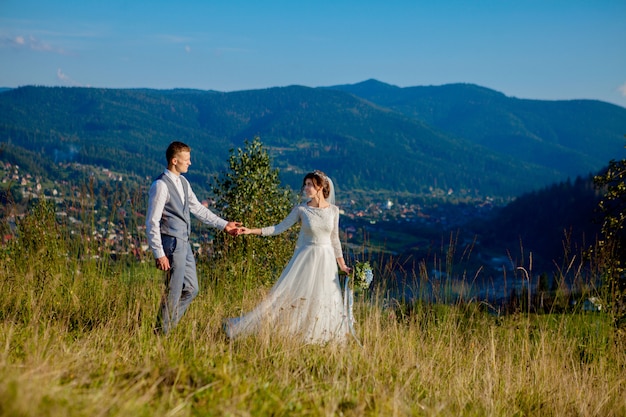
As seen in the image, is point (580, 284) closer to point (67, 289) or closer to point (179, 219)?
point (179, 219)

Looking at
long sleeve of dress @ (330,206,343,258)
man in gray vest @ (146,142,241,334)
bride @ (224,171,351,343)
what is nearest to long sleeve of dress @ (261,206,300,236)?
bride @ (224,171,351,343)

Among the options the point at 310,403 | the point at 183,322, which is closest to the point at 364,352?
the point at 310,403

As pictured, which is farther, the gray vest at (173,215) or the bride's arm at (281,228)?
the bride's arm at (281,228)

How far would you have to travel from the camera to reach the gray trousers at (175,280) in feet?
17.9

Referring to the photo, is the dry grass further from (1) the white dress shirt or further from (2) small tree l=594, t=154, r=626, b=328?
(1) the white dress shirt

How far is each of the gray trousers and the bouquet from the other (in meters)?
1.68

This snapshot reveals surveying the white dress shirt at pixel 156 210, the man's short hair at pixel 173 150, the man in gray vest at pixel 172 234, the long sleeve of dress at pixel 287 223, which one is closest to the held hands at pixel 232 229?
the long sleeve of dress at pixel 287 223

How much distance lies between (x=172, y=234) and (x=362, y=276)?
197 centimetres

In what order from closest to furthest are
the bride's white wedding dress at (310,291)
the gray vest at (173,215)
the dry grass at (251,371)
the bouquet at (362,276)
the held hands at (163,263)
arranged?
the dry grass at (251,371) < the held hands at (163,263) < the gray vest at (173,215) < the bride's white wedding dress at (310,291) < the bouquet at (362,276)

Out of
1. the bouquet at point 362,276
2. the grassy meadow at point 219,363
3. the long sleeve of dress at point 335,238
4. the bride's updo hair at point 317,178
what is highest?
the bride's updo hair at point 317,178

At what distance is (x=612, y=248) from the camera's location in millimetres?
6582

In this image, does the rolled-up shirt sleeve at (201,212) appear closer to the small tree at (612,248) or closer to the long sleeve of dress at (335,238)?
the long sleeve of dress at (335,238)

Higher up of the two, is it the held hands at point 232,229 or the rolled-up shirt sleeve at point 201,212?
the rolled-up shirt sleeve at point 201,212

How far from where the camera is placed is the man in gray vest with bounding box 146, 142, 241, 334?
539 cm
